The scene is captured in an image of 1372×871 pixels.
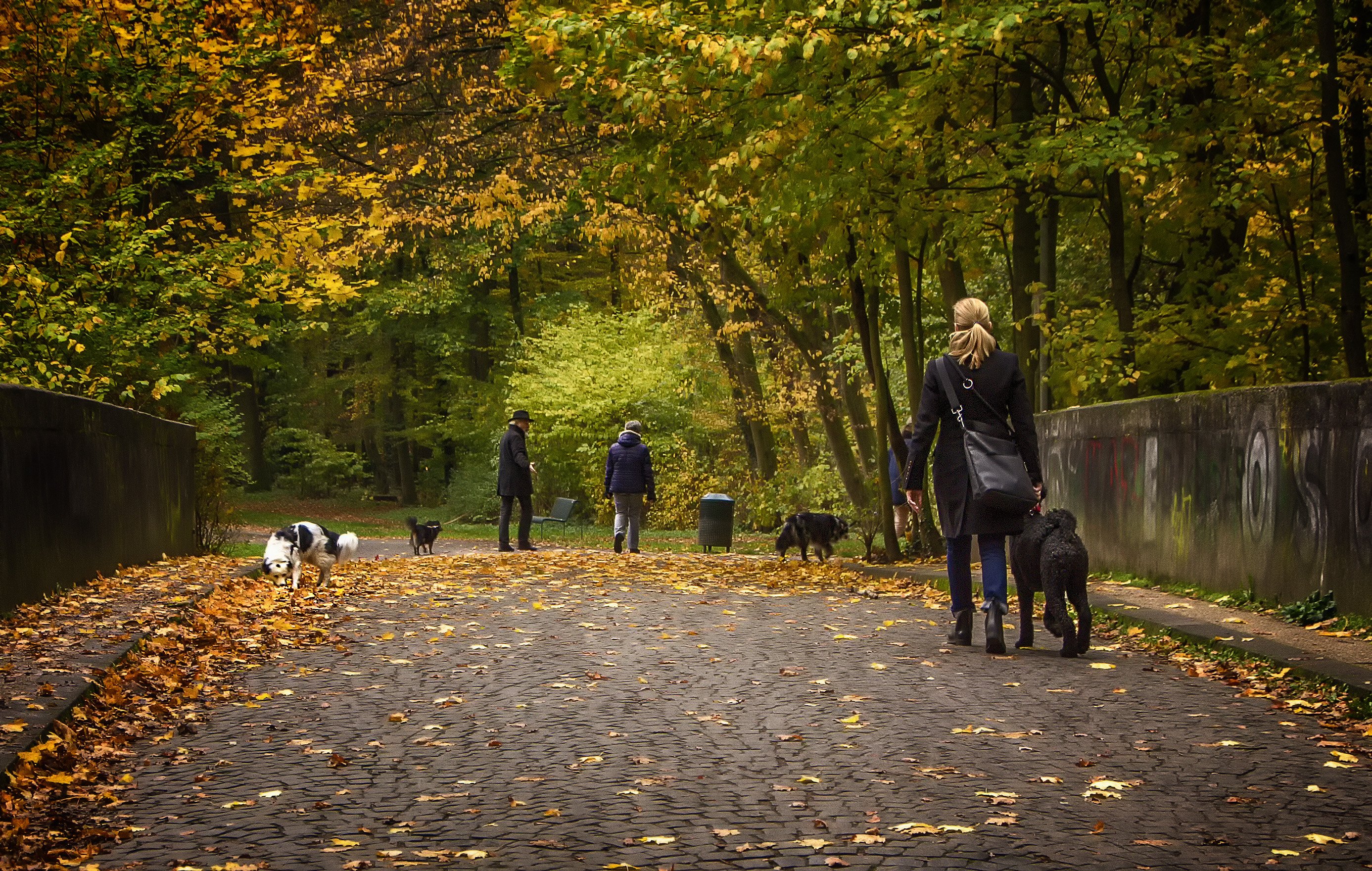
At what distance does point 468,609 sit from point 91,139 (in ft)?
30.8

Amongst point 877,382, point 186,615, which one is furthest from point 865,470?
point 186,615

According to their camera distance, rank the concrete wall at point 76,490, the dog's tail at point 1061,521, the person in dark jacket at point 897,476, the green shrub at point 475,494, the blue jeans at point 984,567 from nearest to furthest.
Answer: the dog's tail at point 1061,521 → the blue jeans at point 984,567 → the concrete wall at point 76,490 → the person in dark jacket at point 897,476 → the green shrub at point 475,494

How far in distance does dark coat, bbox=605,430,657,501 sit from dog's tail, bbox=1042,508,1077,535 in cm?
1313

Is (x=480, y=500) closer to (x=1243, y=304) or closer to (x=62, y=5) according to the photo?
(x=62, y=5)

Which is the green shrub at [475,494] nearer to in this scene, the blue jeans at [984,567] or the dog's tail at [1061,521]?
the blue jeans at [984,567]

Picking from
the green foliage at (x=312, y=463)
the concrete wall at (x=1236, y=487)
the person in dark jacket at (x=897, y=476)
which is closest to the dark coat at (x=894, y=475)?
the person in dark jacket at (x=897, y=476)

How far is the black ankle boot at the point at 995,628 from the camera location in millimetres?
9680

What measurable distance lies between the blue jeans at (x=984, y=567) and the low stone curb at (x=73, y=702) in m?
4.88

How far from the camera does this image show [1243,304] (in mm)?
15602

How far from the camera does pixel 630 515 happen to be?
23.3m

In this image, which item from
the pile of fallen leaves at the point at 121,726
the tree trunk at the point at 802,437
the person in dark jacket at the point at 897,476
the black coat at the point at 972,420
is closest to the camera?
the pile of fallen leaves at the point at 121,726

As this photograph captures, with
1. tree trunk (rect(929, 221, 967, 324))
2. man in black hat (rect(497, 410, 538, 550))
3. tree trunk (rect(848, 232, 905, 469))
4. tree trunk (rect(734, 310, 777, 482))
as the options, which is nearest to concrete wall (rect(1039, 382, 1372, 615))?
tree trunk (rect(848, 232, 905, 469))

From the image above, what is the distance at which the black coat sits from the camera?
9.50m

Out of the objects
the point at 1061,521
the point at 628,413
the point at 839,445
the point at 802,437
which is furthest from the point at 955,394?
the point at 628,413
